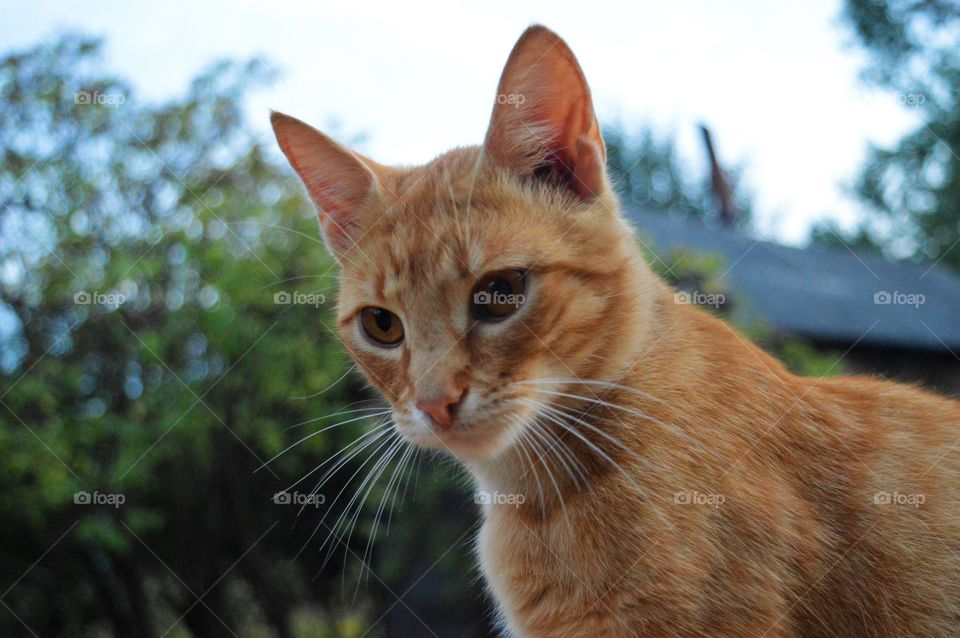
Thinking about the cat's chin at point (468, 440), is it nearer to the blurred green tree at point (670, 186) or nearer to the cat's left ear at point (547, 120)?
the cat's left ear at point (547, 120)

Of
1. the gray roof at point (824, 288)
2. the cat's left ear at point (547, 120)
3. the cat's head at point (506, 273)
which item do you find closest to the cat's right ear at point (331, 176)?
the cat's head at point (506, 273)

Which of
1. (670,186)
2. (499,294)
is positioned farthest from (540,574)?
(670,186)

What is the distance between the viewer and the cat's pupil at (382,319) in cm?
133

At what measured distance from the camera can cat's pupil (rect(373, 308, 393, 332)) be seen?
1.33 m

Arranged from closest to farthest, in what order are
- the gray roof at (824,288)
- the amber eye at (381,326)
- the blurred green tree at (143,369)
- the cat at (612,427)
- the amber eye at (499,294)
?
1. the cat at (612,427)
2. the amber eye at (499,294)
3. the amber eye at (381,326)
4. the blurred green tree at (143,369)
5. the gray roof at (824,288)

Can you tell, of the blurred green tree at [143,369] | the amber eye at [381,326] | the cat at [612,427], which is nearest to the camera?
the cat at [612,427]

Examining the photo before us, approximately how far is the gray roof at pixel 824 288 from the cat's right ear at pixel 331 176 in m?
2.34

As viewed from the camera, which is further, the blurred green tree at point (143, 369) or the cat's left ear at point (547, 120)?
the blurred green tree at point (143, 369)

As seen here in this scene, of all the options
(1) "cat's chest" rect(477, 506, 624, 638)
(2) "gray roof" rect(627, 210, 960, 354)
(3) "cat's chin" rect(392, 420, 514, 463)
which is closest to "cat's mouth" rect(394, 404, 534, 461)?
(3) "cat's chin" rect(392, 420, 514, 463)

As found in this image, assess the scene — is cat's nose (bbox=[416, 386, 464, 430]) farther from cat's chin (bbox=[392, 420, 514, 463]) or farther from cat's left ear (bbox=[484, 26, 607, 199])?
cat's left ear (bbox=[484, 26, 607, 199])

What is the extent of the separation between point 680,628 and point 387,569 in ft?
5.75

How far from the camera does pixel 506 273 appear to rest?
1.16 metres

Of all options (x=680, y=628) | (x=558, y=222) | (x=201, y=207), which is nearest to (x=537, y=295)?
(x=558, y=222)

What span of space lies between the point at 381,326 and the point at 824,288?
4597mm
